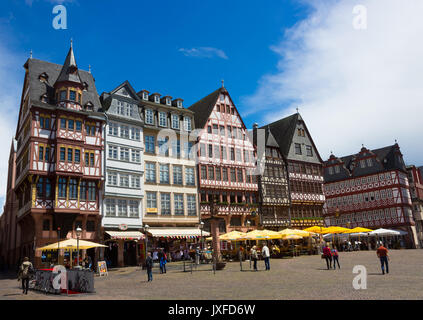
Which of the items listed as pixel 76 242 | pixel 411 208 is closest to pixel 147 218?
pixel 76 242

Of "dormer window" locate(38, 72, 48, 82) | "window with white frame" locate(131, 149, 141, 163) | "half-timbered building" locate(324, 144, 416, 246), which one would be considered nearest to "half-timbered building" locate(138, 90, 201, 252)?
"window with white frame" locate(131, 149, 141, 163)

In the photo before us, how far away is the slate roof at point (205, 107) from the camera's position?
46844mm

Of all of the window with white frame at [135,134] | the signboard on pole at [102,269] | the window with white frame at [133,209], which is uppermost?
the window with white frame at [135,134]

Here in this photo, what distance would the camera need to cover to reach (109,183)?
36812 millimetres

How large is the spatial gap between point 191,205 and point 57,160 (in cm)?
1550

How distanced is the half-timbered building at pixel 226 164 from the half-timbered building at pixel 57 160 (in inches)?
510

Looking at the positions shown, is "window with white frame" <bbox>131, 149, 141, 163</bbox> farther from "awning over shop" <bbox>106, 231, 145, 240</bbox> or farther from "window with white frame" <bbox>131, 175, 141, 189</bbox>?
"awning over shop" <bbox>106, 231, 145, 240</bbox>

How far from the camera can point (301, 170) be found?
5550 cm

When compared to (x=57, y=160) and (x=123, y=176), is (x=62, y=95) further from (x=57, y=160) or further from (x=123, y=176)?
(x=123, y=176)

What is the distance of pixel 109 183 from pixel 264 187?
20641 millimetres

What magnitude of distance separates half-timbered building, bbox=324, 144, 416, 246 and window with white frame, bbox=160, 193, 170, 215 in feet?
91.1

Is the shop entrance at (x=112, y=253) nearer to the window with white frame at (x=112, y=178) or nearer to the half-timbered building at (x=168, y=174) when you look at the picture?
the half-timbered building at (x=168, y=174)

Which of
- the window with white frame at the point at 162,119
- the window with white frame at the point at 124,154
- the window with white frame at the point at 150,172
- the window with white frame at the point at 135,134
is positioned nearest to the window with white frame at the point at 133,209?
the window with white frame at the point at 150,172

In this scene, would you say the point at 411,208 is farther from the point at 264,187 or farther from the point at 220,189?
the point at 220,189
